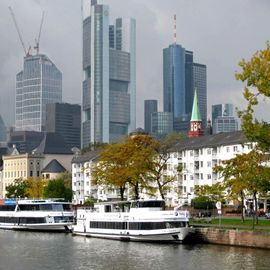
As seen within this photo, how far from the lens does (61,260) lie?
73.2 meters

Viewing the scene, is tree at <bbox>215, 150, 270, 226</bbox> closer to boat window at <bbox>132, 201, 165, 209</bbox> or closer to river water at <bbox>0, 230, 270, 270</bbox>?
river water at <bbox>0, 230, 270, 270</bbox>

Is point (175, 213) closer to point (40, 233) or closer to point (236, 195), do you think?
point (236, 195)

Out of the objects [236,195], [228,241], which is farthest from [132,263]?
[236,195]

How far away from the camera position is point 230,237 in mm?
81250

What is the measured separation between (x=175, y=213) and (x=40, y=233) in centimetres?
3256

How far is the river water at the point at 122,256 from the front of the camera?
2645 inches

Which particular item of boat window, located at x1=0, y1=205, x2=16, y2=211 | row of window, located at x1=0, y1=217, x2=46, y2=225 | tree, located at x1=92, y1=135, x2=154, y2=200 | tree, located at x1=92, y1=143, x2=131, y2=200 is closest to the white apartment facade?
boat window, located at x1=0, y1=205, x2=16, y2=211

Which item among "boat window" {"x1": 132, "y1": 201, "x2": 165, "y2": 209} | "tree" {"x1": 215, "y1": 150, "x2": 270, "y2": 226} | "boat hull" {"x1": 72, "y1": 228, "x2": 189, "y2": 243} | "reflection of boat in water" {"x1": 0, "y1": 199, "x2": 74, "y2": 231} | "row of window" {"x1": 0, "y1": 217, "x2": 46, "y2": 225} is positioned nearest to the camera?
"tree" {"x1": 215, "y1": 150, "x2": 270, "y2": 226}

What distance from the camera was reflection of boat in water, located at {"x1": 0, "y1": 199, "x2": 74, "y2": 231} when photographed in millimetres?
115688

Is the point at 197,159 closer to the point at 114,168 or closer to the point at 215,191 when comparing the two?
the point at 114,168

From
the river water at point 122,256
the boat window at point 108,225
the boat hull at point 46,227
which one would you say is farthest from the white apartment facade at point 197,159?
the river water at point 122,256

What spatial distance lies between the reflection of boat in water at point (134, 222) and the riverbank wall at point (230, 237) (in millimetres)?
1511

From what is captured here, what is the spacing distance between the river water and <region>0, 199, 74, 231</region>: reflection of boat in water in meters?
20.5

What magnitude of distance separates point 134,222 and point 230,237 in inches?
627
